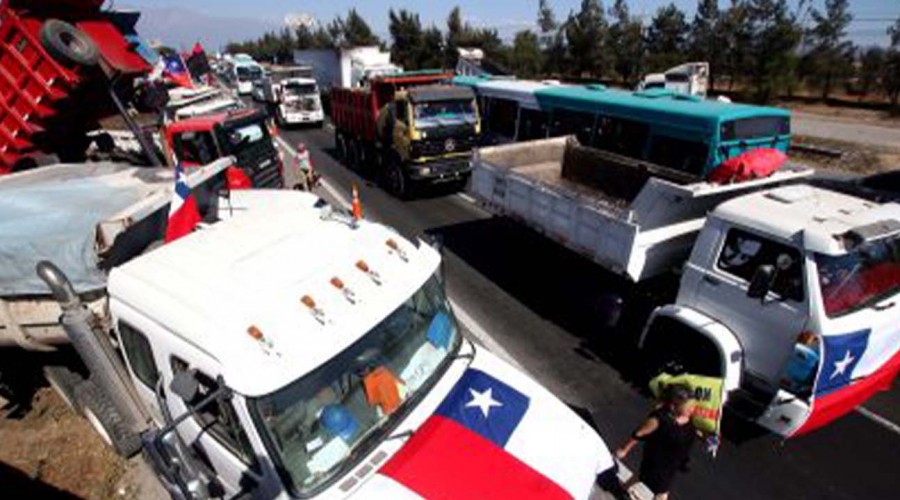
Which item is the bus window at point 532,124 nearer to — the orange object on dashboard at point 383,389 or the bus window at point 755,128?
the bus window at point 755,128

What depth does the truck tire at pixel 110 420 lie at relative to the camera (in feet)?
15.5

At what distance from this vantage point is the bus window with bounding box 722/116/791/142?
9766 mm

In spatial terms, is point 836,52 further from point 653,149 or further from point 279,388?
point 279,388

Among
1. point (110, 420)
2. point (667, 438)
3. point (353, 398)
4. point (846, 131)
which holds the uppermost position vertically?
point (353, 398)

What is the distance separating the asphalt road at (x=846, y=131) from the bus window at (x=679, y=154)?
14.0 metres

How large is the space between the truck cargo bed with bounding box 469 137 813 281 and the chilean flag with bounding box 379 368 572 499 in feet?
11.5

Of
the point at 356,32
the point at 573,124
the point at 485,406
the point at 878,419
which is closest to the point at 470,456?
the point at 485,406

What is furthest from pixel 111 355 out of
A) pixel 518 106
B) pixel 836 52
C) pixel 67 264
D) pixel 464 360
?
pixel 836 52

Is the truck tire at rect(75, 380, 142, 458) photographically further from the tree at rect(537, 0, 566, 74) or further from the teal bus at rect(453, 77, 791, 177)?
the tree at rect(537, 0, 566, 74)

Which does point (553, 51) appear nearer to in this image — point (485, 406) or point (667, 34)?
point (667, 34)

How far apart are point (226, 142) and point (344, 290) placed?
9184 millimetres

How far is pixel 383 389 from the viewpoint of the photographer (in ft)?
11.6

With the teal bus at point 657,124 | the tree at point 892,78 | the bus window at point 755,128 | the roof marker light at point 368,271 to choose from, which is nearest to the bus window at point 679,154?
the teal bus at point 657,124

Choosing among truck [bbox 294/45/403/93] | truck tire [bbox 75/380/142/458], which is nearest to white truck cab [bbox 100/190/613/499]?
truck tire [bbox 75/380/142/458]
